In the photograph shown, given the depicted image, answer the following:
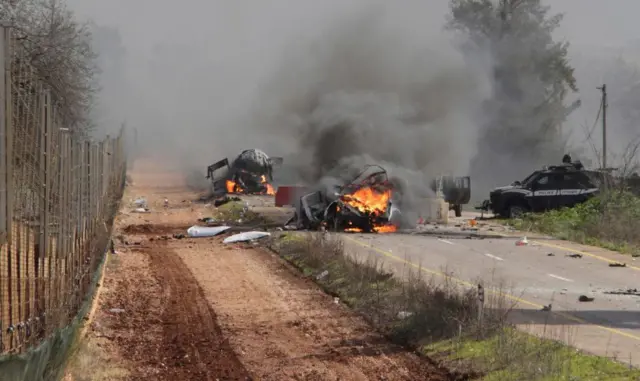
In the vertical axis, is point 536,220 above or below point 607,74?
below

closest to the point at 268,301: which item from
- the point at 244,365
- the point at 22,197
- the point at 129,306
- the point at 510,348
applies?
the point at 129,306

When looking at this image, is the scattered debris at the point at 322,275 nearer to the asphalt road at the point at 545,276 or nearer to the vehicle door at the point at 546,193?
the asphalt road at the point at 545,276

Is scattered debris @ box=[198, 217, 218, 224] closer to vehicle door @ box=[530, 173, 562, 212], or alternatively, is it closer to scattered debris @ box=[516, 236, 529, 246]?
scattered debris @ box=[516, 236, 529, 246]

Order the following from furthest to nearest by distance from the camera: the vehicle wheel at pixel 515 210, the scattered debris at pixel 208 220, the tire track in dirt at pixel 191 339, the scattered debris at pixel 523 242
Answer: the vehicle wheel at pixel 515 210
the scattered debris at pixel 208 220
the scattered debris at pixel 523 242
the tire track in dirt at pixel 191 339

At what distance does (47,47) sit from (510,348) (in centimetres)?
1790

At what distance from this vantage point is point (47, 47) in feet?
76.8

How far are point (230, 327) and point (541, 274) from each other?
8.14 metres

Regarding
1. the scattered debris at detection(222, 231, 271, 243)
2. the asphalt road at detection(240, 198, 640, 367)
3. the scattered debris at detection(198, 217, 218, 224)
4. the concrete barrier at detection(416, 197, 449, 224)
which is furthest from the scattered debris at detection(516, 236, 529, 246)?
the scattered debris at detection(198, 217, 218, 224)

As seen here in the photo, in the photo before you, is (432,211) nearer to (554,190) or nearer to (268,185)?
(554,190)

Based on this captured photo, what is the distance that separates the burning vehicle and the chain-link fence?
34.7 meters

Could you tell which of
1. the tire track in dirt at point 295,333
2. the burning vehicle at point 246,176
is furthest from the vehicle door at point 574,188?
the burning vehicle at point 246,176

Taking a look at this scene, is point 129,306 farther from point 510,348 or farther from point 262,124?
point 262,124

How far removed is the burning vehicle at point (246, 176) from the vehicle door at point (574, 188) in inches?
702

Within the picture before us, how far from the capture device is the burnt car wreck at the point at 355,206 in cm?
2639
